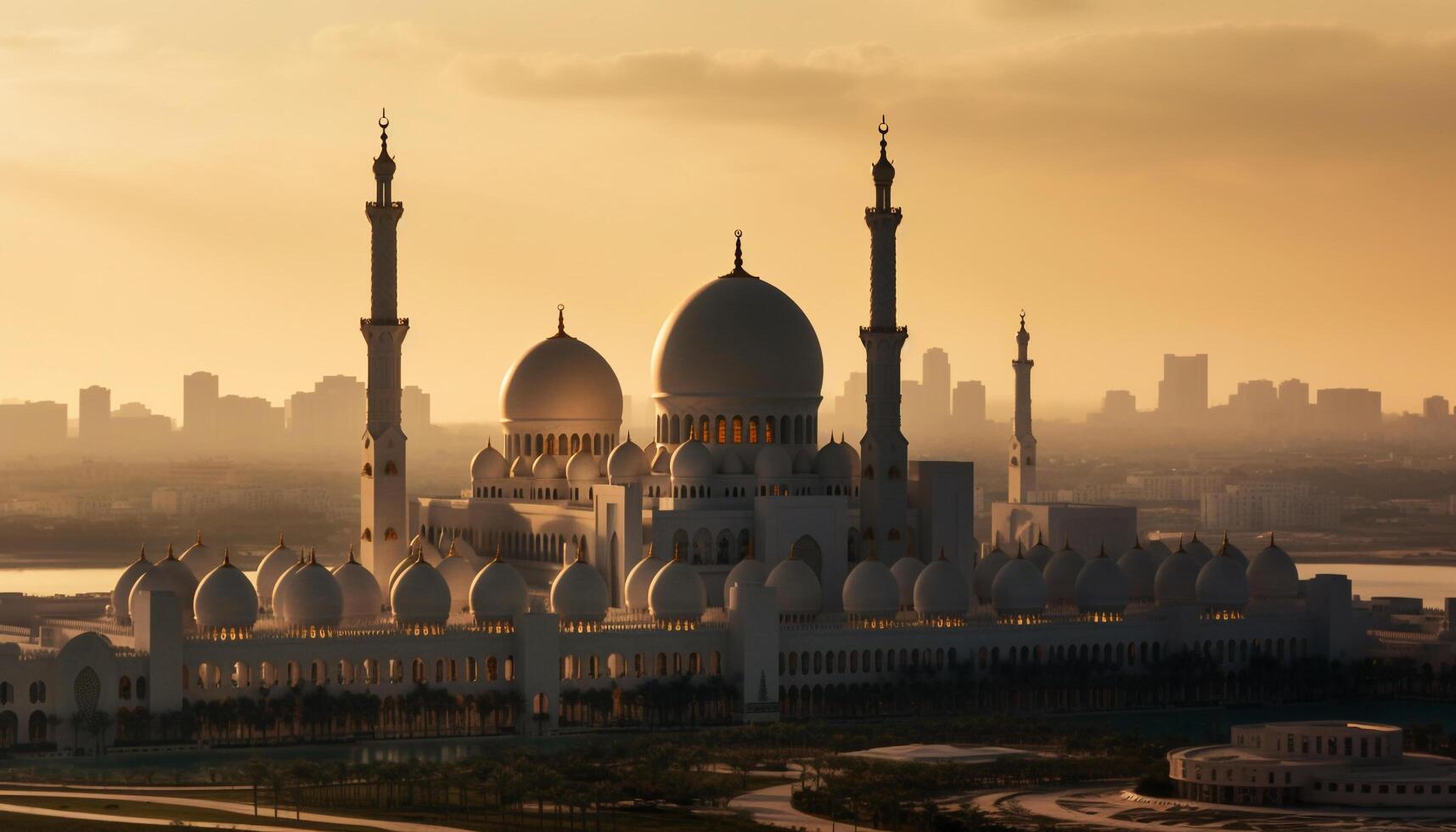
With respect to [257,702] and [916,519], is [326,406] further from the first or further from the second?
[257,702]

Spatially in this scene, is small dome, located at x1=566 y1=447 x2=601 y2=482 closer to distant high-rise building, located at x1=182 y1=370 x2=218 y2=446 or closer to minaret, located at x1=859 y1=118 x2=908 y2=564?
minaret, located at x1=859 y1=118 x2=908 y2=564

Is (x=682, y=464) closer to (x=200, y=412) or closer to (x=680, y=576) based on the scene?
(x=680, y=576)

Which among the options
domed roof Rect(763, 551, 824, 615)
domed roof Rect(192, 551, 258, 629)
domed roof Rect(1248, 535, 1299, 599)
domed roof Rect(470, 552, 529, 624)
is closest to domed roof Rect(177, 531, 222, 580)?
domed roof Rect(192, 551, 258, 629)

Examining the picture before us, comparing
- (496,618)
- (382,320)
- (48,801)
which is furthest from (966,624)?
(48,801)

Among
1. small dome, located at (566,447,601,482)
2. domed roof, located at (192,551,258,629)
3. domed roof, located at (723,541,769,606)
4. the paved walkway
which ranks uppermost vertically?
small dome, located at (566,447,601,482)

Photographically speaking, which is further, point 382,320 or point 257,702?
point 382,320

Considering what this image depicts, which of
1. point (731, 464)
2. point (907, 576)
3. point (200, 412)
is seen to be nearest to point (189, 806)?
point (907, 576)
